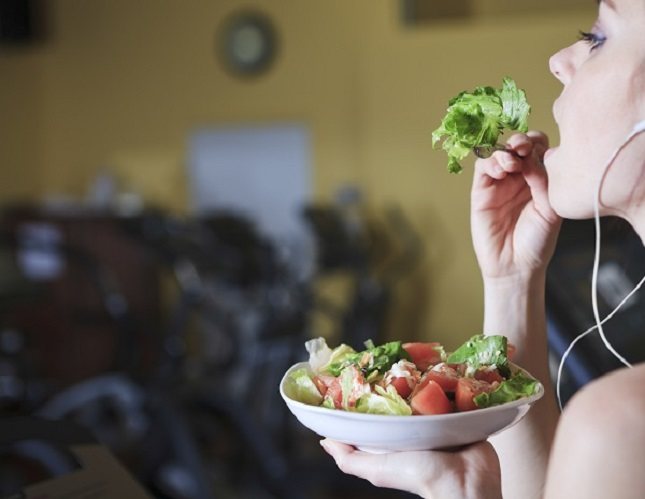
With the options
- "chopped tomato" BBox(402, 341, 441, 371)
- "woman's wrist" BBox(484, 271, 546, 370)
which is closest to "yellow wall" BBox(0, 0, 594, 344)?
"woman's wrist" BBox(484, 271, 546, 370)

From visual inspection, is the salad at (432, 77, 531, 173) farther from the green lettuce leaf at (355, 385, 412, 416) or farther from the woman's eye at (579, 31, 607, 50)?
the green lettuce leaf at (355, 385, 412, 416)

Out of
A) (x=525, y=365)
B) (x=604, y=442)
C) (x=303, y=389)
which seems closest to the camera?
(x=604, y=442)

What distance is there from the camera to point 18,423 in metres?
1.08

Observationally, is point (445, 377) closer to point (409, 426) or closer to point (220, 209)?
point (409, 426)

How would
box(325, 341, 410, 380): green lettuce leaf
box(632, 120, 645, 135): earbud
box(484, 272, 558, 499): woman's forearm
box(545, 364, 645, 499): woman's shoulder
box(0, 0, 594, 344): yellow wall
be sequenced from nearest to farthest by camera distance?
box(545, 364, 645, 499): woman's shoulder, box(632, 120, 645, 135): earbud, box(325, 341, 410, 380): green lettuce leaf, box(484, 272, 558, 499): woman's forearm, box(0, 0, 594, 344): yellow wall

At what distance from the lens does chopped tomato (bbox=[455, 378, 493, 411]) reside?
0.77 metres

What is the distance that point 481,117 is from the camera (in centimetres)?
93

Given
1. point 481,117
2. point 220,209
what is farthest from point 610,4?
point 220,209

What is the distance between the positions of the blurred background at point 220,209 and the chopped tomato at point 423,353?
Answer: 45.1 inches

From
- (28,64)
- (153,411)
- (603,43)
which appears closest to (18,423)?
(603,43)

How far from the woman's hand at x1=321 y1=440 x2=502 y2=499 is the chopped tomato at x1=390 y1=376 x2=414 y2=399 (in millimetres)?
54

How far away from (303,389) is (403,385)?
0.32 feet

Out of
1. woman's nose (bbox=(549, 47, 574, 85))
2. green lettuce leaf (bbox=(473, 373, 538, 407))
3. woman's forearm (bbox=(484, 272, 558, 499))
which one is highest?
woman's nose (bbox=(549, 47, 574, 85))

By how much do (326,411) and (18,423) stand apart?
0.50m
